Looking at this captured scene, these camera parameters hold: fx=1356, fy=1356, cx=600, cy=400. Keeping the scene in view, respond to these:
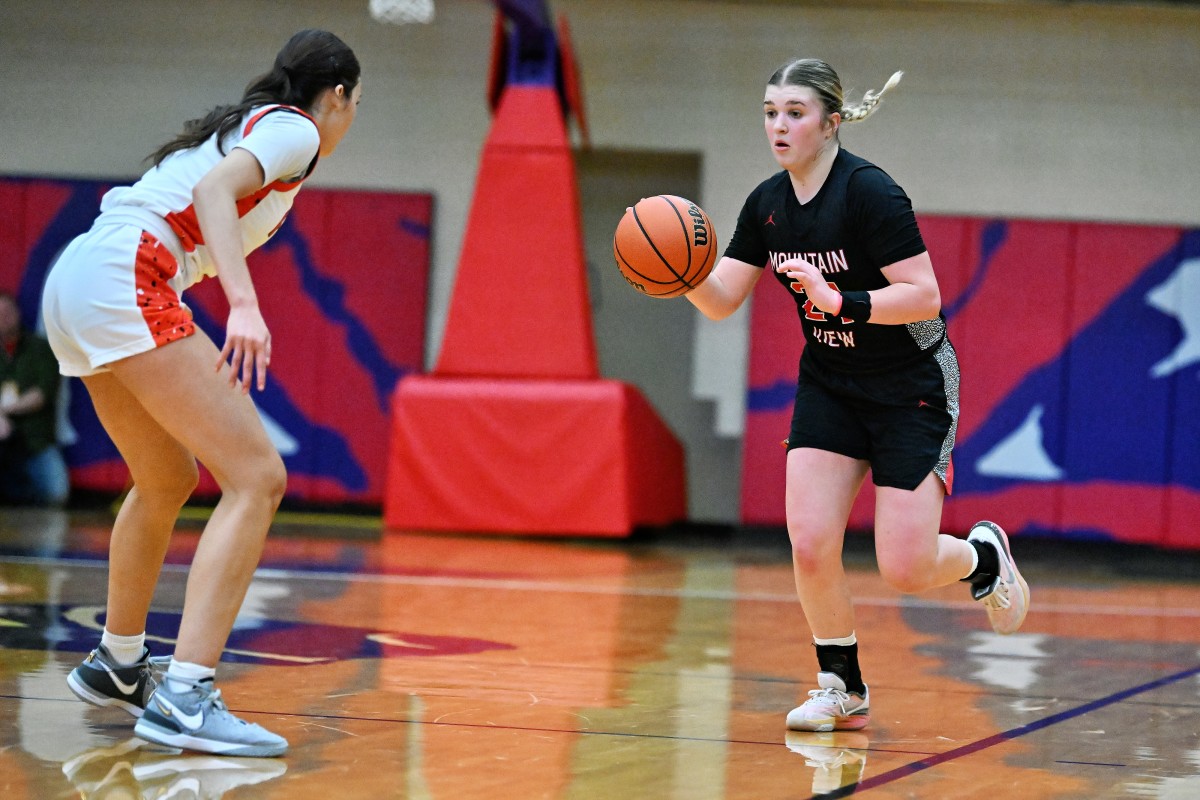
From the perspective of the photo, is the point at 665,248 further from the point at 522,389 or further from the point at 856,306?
the point at 522,389

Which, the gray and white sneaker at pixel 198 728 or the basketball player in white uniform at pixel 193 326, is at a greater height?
the basketball player in white uniform at pixel 193 326

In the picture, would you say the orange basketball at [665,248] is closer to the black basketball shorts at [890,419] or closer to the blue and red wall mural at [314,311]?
the black basketball shorts at [890,419]

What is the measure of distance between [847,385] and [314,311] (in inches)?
309

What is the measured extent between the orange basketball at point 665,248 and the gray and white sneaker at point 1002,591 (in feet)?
3.75

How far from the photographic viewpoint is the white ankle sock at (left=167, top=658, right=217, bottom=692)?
9.55 ft

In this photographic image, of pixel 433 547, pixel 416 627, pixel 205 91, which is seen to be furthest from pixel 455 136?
pixel 416 627

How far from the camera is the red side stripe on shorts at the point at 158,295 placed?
2.93 metres

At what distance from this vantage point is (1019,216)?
10.8m

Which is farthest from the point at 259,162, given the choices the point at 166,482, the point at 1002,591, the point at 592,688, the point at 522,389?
the point at 522,389

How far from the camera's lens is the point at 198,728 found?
114 inches

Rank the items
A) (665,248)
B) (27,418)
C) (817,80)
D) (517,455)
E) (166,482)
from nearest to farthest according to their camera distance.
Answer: (166,482), (817,80), (665,248), (517,455), (27,418)

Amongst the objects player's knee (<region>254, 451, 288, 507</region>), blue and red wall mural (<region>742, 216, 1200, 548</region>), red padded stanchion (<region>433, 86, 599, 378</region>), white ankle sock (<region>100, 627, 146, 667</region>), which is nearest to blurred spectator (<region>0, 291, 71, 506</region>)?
red padded stanchion (<region>433, 86, 599, 378</region>)

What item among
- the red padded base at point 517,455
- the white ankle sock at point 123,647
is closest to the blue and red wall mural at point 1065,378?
the red padded base at point 517,455

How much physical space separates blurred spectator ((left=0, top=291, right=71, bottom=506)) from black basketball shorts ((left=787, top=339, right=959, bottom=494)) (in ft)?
26.1
